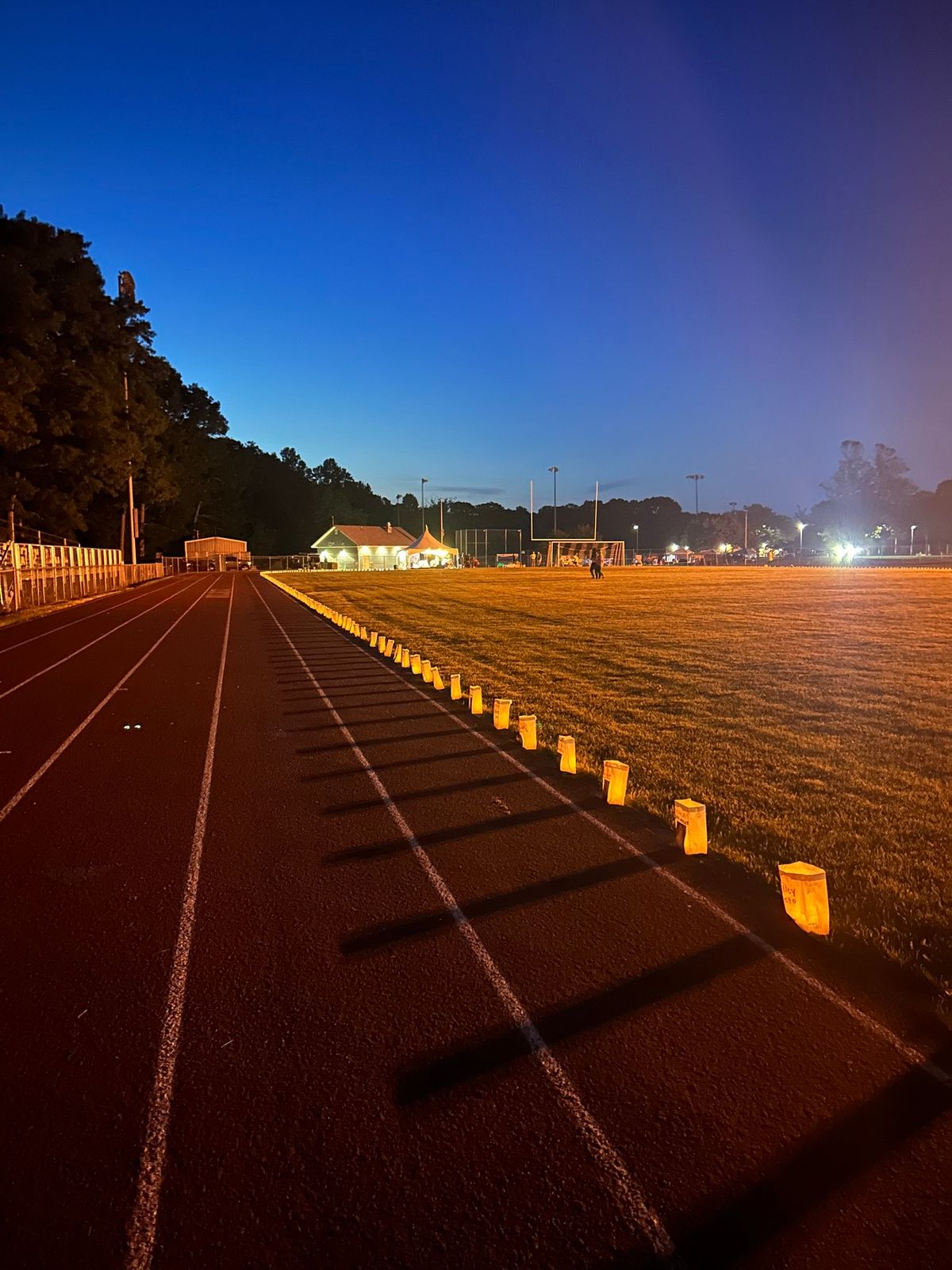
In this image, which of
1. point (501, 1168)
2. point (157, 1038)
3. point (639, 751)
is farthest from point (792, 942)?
point (639, 751)

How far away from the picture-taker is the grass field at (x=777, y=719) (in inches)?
206

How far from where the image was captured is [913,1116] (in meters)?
2.92

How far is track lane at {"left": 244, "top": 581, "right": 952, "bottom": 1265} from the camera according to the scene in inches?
102

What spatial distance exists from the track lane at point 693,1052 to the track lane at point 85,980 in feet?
3.76

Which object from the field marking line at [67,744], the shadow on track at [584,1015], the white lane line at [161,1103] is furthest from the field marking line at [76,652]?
the shadow on track at [584,1015]

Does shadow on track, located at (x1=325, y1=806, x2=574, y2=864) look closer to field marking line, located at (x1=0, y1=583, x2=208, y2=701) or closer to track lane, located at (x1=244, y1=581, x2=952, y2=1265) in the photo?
track lane, located at (x1=244, y1=581, x2=952, y2=1265)

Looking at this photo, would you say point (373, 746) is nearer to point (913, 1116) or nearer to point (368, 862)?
point (368, 862)

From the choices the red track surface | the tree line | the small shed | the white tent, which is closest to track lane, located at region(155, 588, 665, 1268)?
the red track surface

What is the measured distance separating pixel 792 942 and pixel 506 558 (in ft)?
305

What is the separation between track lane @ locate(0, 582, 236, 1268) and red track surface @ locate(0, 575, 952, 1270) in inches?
0.6

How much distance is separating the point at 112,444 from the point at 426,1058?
4828cm

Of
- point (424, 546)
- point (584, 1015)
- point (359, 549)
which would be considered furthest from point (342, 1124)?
point (359, 549)

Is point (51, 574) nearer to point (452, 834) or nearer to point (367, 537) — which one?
point (452, 834)

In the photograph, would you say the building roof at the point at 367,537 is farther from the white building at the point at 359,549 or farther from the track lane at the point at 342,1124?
the track lane at the point at 342,1124
